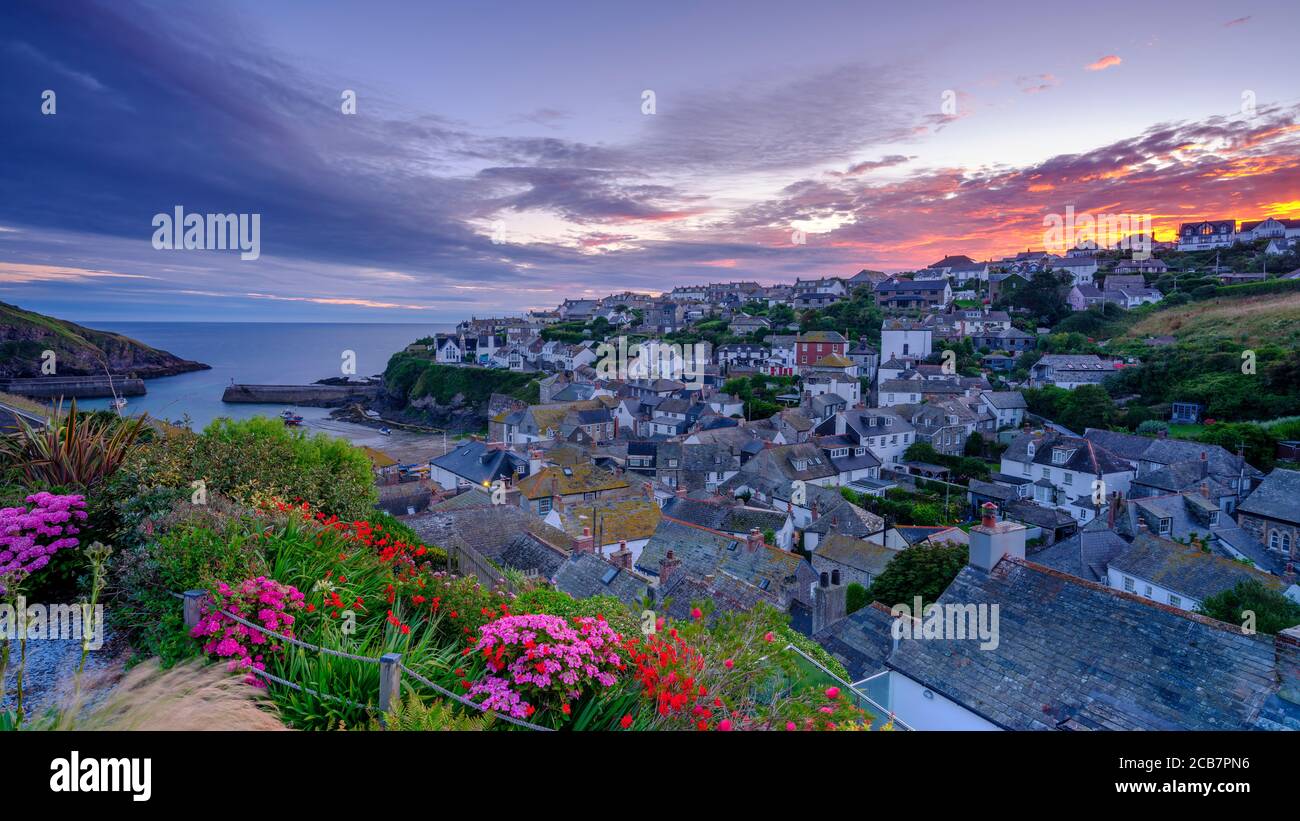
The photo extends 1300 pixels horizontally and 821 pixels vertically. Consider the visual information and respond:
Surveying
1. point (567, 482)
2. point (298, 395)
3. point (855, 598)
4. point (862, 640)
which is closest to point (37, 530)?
point (862, 640)

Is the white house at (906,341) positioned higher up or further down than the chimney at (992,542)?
higher up

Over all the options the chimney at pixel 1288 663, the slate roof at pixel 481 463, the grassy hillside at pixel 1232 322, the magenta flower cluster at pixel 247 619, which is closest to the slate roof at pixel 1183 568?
the chimney at pixel 1288 663

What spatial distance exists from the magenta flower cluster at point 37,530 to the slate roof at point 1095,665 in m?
12.7

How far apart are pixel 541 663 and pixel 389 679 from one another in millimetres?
1010

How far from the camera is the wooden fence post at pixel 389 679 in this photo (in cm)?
432

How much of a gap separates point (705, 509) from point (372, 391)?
91.6 meters

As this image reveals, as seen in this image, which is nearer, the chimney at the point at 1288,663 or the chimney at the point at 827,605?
the chimney at the point at 1288,663

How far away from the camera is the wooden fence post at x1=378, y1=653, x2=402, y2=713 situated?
432 cm

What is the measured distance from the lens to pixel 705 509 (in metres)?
31.3

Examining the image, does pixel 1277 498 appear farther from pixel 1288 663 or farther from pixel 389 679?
pixel 389 679

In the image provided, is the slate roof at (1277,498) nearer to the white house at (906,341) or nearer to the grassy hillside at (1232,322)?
the grassy hillside at (1232,322)

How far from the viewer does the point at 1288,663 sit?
32.5ft

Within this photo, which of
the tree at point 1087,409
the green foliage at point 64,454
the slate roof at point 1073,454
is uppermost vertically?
the green foliage at point 64,454

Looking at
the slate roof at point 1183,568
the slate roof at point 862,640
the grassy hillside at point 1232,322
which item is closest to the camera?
the slate roof at point 862,640
